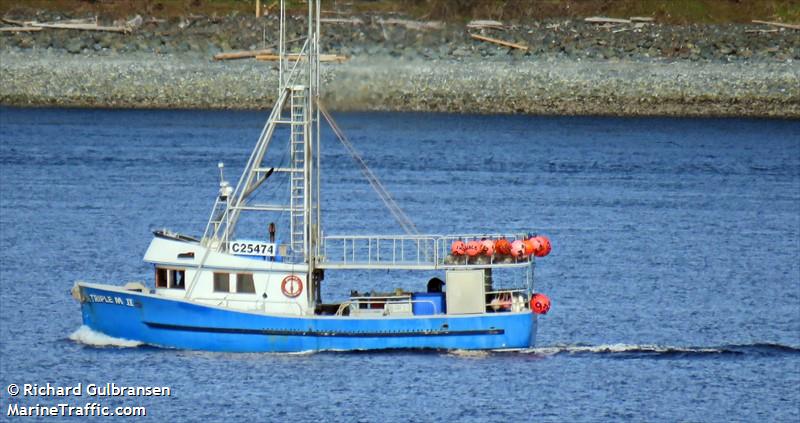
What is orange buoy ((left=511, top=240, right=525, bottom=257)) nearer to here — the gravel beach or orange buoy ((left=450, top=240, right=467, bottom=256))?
orange buoy ((left=450, top=240, right=467, bottom=256))

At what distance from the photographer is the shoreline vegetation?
384 feet

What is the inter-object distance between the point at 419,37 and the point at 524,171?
102 feet

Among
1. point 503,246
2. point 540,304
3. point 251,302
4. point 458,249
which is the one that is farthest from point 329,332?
point 540,304

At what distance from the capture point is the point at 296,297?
4612 cm

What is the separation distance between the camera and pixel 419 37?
12025cm

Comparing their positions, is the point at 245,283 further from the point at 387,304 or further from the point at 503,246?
the point at 503,246

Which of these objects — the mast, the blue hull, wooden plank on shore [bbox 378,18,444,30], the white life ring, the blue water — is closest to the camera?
the blue water

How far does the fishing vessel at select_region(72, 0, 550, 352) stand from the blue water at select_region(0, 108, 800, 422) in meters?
0.54

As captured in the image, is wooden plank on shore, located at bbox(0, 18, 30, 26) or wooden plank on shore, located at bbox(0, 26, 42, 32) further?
wooden plank on shore, located at bbox(0, 18, 30, 26)

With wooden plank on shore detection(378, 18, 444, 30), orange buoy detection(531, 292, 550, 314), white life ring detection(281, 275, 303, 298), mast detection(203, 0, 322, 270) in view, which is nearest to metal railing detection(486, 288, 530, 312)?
orange buoy detection(531, 292, 550, 314)

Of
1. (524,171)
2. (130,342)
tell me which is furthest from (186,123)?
(130,342)

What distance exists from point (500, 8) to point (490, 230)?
61679 millimetres

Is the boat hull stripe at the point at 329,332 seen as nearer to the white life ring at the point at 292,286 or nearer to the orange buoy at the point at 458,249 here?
the white life ring at the point at 292,286

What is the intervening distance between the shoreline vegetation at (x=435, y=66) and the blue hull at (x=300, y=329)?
2681 inches
